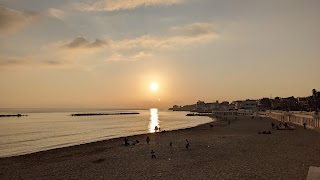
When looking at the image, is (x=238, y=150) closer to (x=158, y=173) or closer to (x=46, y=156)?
(x=158, y=173)

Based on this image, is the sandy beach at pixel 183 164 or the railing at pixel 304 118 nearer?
the sandy beach at pixel 183 164

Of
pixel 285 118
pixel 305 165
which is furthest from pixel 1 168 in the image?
pixel 285 118

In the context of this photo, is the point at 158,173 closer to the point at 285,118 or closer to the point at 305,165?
the point at 305,165

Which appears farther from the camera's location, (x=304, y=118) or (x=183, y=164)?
(x=304, y=118)

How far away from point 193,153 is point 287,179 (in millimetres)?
13065

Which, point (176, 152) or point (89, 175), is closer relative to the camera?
point (89, 175)

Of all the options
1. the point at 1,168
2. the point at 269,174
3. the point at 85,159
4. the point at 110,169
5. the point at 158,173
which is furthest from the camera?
the point at 85,159

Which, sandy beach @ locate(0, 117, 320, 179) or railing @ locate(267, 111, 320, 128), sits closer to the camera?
sandy beach @ locate(0, 117, 320, 179)

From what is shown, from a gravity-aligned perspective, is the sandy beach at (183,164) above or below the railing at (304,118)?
below

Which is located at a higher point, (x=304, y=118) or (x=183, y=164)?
(x=304, y=118)

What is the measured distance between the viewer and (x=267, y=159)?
25.1m

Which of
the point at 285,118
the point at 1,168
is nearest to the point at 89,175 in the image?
the point at 1,168

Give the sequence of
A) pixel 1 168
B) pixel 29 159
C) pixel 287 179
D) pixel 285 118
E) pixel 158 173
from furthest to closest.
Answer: pixel 285 118, pixel 29 159, pixel 1 168, pixel 158 173, pixel 287 179

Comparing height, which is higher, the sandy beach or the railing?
the railing
